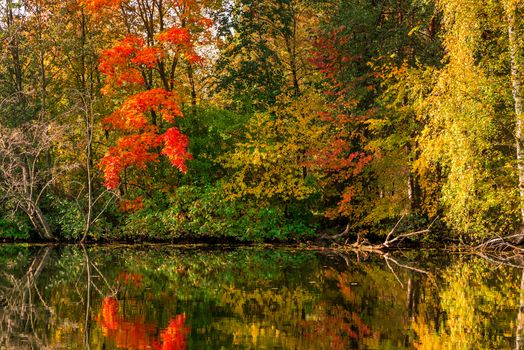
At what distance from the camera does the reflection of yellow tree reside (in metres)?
8.41

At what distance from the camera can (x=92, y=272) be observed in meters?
16.5

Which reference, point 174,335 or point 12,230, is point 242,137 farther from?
point 174,335

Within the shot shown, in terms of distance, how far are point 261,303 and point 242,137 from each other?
14.7 meters

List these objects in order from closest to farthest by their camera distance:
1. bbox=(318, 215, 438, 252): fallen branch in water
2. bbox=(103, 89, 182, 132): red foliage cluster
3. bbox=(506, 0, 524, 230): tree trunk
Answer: bbox=(506, 0, 524, 230): tree trunk, bbox=(318, 215, 438, 252): fallen branch in water, bbox=(103, 89, 182, 132): red foliage cluster

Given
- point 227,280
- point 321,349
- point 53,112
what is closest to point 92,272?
point 227,280

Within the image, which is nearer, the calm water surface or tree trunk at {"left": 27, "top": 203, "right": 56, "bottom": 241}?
the calm water surface

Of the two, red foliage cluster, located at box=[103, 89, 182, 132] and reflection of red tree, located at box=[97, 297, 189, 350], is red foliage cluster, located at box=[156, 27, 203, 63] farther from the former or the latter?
reflection of red tree, located at box=[97, 297, 189, 350]

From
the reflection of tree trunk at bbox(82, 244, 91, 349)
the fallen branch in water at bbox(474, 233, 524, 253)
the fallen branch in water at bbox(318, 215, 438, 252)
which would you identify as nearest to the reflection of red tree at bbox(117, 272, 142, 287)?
the reflection of tree trunk at bbox(82, 244, 91, 349)

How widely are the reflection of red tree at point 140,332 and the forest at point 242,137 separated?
12120mm

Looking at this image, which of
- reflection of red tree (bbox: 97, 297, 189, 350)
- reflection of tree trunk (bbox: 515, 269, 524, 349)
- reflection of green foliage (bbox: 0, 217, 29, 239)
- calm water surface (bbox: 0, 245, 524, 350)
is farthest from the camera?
reflection of green foliage (bbox: 0, 217, 29, 239)

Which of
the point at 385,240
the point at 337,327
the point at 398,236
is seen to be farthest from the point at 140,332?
the point at 385,240

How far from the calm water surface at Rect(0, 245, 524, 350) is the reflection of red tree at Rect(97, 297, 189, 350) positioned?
0.02 meters

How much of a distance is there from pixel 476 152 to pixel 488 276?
174 inches

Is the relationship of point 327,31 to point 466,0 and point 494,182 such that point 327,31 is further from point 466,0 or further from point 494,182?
point 494,182
